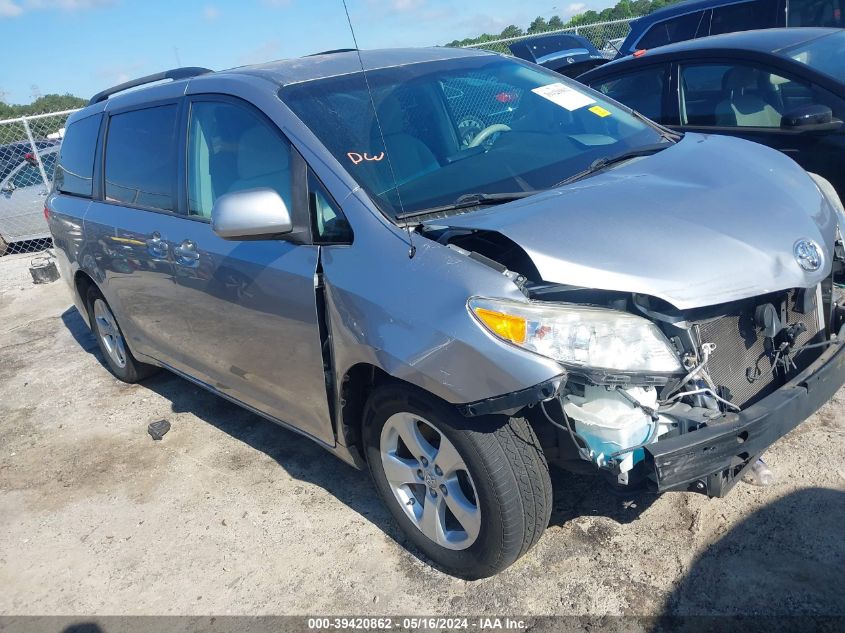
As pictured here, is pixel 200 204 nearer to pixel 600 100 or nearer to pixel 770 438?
pixel 600 100

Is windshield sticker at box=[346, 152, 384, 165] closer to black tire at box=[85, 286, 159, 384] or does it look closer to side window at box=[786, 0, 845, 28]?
black tire at box=[85, 286, 159, 384]

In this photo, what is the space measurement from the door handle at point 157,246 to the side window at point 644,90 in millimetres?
3391

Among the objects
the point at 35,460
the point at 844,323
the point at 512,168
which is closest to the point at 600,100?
the point at 512,168

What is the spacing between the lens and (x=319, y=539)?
3.25 metres

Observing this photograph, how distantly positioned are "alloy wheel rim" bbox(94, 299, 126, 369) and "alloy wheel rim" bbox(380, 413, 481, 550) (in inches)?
113

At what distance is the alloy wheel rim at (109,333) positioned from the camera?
5076mm

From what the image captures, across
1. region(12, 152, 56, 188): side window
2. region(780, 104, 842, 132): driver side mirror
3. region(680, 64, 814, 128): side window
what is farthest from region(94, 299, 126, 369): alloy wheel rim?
region(12, 152, 56, 188): side window

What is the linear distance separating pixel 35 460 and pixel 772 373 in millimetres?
4097

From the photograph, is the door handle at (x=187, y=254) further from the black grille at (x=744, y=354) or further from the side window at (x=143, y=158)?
the black grille at (x=744, y=354)

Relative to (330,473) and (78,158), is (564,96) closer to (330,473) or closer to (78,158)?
(330,473)

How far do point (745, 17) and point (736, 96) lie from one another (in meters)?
3.68

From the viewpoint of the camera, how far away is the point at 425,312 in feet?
8.02

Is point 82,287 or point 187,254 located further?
point 82,287

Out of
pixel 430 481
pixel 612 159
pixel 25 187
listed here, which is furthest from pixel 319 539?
pixel 25 187
